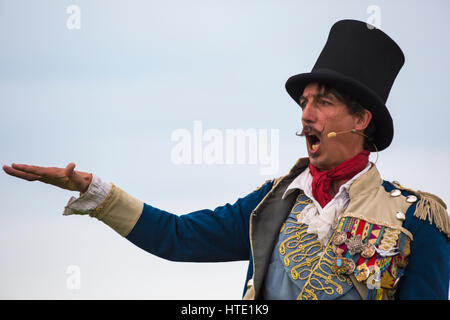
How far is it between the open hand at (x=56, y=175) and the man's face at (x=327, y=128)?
112cm

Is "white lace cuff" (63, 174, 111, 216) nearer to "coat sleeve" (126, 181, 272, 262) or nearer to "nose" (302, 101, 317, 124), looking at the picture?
"coat sleeve" (126, 181, 272, 262)

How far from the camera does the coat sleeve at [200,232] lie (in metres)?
4.08

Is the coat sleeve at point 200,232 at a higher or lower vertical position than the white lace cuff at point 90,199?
lower

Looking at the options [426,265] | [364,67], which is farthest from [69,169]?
[426,265]

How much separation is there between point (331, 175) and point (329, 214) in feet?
0.65

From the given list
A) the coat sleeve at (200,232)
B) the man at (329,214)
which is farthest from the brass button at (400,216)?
A: the coat sleeve at (200,232)

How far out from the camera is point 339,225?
387cm

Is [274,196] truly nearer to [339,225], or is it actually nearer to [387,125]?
[339,225]

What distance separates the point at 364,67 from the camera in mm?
4039

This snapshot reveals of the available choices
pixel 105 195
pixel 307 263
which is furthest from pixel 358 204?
pixel 105 195

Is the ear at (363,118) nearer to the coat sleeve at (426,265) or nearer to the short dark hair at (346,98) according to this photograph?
the short dark hair at (346,98)

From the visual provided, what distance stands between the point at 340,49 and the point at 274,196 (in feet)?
2.71

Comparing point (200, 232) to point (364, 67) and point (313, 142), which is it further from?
point (364, 67)
